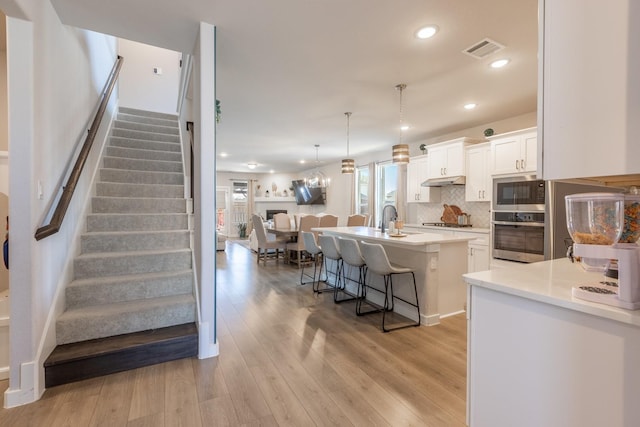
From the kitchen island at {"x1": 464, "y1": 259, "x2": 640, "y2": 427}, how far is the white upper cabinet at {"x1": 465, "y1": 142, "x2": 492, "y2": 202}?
3.41 m

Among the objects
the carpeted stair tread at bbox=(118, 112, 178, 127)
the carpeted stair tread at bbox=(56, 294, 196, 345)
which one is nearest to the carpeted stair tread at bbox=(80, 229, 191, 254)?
the carpeted stair tread at bbox=(56, 294, 196, 345)

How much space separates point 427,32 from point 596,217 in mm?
2017

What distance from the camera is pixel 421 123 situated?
16.1ft

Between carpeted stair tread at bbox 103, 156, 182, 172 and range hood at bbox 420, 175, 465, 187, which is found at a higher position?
carpeted stair tread at bbox 103, 156, 182, 172

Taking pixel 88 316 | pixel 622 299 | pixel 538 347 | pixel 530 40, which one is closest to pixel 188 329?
pixel 88 316

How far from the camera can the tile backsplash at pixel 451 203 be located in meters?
4.98

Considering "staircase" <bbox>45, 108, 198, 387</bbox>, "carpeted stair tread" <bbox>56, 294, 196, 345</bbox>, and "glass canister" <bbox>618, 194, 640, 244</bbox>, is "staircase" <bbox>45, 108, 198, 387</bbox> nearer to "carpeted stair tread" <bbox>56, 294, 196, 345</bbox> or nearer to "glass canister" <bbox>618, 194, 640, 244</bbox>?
"carpeted stair tread" <bbox>56, 294, 196, 345</bbox>

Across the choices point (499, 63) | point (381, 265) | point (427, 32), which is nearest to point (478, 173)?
point (499, 63)

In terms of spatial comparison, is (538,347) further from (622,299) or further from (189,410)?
(189,410)

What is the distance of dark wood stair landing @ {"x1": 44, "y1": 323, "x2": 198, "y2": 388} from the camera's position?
77.8 inches

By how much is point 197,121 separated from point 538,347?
8.66ft

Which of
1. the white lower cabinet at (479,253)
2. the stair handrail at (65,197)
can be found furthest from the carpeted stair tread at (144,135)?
the white lower cabinet at (479,253)

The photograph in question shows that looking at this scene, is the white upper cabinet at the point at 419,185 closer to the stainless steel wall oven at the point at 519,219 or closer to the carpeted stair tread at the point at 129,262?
the stainless steel wall oven at the point at 519,219

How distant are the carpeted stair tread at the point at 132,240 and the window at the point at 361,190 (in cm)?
562
